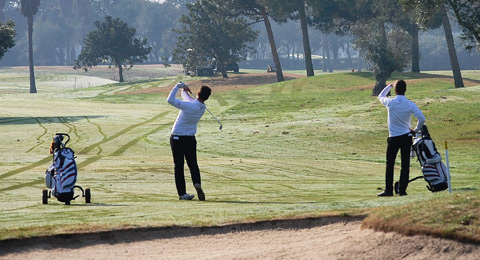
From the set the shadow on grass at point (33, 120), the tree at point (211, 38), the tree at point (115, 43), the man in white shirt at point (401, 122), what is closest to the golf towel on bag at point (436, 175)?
the man in white shirt at point (401, 122)

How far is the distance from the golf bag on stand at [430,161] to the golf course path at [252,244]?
15.2ft

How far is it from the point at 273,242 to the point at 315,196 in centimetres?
604

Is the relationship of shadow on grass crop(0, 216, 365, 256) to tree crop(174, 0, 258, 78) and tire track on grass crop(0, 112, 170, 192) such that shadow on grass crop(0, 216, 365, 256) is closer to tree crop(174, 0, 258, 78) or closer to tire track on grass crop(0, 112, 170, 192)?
tire track on grass crop(0, 112, 170, 192)

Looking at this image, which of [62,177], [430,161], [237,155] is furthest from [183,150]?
[237,155]

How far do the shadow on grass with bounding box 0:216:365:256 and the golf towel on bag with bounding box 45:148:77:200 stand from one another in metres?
4.86

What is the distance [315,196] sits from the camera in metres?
16.6

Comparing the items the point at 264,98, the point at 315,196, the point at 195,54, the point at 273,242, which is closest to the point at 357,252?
the point at 273,242

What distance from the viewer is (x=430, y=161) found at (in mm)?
15352

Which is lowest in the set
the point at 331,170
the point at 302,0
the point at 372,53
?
the point at 331,170

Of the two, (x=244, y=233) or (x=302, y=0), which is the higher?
(x=302, y=0)

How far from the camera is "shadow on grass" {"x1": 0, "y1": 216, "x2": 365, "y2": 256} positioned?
10695mm

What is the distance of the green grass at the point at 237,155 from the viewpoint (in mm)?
13258

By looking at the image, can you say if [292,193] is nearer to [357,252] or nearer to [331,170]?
[331,170]

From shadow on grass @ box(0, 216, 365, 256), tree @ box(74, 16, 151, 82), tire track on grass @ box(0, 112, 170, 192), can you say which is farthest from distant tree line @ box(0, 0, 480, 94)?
shadow on grass @ box(0, 216, 365, 256)
